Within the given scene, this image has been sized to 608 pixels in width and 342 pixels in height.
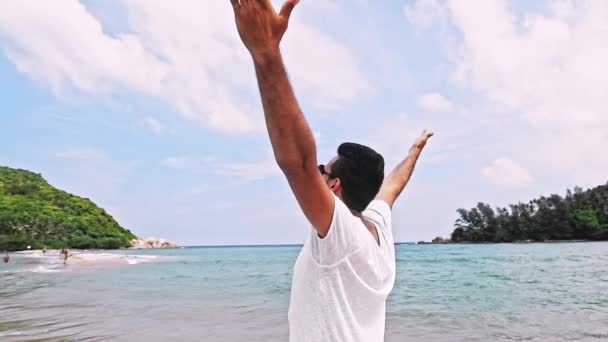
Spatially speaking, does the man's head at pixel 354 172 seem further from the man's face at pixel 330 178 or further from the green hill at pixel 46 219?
the green hill at pixel 46 219

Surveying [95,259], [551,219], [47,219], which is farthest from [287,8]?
[551,219]

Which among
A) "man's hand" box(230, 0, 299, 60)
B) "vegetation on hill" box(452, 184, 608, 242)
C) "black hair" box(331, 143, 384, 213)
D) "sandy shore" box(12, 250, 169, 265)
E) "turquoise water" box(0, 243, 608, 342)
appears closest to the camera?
"man's hand" box(230, 0, 299, 60)

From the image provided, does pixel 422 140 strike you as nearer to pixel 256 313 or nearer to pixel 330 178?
pixel 330 178

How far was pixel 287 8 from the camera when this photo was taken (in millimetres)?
1302

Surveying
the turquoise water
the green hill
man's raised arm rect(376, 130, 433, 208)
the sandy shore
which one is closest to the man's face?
man's raised arm rect(376, 130, 433, 208)

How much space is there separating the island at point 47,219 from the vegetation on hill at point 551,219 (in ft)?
261

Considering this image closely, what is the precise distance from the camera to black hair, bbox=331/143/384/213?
1.78 metres

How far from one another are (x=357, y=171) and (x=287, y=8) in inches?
25.8

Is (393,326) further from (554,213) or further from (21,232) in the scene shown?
(554,213)

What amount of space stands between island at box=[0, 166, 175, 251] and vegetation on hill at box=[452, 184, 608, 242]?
7967cm

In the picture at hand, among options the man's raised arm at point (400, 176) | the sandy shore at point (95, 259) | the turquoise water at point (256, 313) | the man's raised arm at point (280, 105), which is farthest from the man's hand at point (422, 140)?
the sandy shore at point (95, 259)

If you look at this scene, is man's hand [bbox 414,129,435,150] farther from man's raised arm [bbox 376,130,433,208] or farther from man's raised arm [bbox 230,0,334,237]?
man's raised arm [bbox 230,0,334,237]

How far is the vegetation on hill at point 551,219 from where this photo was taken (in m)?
104

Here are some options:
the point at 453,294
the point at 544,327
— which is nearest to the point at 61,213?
the point at 453,294
